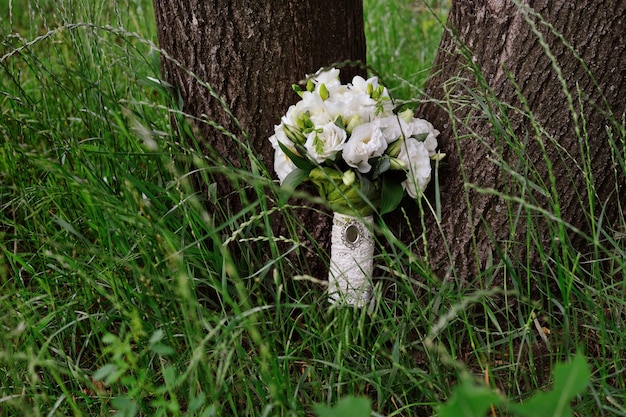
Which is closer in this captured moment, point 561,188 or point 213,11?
point 561,188

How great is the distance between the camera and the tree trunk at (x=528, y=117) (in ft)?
5.22

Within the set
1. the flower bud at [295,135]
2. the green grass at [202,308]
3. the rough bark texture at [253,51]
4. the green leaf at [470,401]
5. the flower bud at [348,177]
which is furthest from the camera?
the rough bark texture at [253,51]

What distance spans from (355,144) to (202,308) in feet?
1.78

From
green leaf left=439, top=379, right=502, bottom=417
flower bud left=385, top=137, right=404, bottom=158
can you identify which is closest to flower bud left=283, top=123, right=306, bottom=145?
flower bud left=385, top=137, right=404, bottom=158

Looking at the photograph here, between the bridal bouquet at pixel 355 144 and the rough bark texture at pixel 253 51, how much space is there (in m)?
0.15

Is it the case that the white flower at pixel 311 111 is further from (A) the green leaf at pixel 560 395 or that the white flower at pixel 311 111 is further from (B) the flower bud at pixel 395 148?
(A) the green leaf at pixel 560 395

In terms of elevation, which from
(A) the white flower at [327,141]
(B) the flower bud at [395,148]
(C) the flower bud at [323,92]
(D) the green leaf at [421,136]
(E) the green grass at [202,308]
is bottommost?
(E) the green grass at [202,308]

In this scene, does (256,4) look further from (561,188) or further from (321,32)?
(561,188)

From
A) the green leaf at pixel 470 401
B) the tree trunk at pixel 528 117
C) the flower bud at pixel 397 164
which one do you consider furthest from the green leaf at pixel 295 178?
the green leaf at pixel 470 401

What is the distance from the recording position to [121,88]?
2725 mm

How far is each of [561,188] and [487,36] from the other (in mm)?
409

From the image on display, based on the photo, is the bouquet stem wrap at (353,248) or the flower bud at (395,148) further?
the bouquet stem wrap at (353,248)

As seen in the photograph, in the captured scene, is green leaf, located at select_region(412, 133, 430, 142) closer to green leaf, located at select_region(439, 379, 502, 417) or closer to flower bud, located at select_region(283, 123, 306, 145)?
flower bud, located at select_region(283, 123, 306, 145)

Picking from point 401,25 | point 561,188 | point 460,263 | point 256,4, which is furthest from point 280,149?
point 401,25
